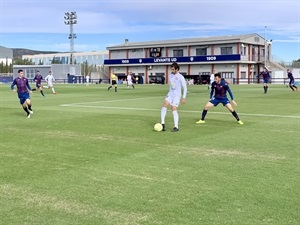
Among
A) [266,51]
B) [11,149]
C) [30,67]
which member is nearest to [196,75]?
[266,51]

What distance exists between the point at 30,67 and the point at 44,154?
8972 centimetres

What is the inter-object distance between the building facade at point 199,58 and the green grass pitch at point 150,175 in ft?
185

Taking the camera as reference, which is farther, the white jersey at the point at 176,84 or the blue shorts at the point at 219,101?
the blue shorts at the point at 219,101

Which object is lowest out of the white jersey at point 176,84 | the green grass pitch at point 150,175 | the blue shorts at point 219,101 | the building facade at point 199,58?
the green grass pitch at point 150,175

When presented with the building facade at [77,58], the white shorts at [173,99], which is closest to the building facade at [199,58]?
the building facade at [77,58]

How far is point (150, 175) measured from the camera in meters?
6.89

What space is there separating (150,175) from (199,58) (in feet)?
218

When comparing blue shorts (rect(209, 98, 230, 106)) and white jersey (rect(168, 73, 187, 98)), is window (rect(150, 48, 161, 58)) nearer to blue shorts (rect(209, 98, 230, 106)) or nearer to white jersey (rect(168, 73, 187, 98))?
blue shorts (rect(209, 98, 230, 106))

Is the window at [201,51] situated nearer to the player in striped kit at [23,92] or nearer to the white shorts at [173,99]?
the player in striped kit at [23,92]

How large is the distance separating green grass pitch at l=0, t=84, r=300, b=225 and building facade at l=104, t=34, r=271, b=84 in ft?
185

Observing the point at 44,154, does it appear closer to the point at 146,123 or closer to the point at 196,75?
the point at 146,123

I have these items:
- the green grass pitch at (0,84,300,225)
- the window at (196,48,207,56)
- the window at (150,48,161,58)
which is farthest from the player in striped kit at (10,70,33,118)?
the window at (150,48,161,58)

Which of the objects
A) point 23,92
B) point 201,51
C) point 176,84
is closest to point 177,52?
point 201,51

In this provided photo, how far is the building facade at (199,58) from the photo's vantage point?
226ft
